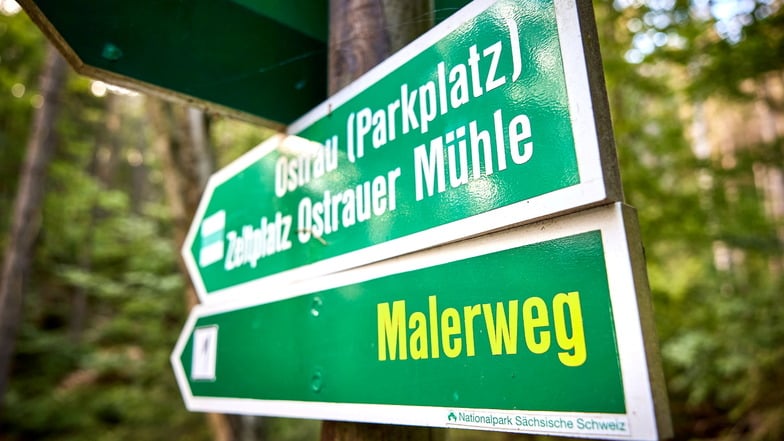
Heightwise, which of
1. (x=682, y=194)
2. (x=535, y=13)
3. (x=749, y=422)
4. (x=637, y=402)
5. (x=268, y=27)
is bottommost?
(x=749, y=422)

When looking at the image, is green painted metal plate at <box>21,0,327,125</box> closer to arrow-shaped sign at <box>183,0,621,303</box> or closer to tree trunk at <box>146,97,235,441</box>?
arrow-shaped sign at <box>183,0,621,303</box>

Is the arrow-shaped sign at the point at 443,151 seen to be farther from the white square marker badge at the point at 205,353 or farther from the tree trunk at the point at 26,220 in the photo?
the tree trunk at the point at 26,220

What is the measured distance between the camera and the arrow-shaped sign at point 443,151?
85cm

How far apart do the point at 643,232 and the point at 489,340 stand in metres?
4.43

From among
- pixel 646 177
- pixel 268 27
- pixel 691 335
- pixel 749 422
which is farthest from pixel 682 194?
pixel 268 27

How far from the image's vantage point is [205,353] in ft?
5.83

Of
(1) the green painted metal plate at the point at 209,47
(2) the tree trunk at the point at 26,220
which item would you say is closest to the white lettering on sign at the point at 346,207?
(1) the green painted metal plate at the point at 209,47

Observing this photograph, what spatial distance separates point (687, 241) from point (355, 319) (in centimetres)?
469

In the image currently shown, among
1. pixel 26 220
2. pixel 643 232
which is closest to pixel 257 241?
pixel 643 232

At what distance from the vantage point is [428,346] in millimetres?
1026

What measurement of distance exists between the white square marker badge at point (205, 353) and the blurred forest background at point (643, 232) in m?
0.91

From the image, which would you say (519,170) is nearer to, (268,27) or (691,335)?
(268,27)

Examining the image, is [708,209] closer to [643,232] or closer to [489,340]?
[643,232]

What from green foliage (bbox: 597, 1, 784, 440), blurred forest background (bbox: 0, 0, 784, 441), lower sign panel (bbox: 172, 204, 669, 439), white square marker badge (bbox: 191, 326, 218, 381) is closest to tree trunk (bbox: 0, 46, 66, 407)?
blurred forest background (bbox: 0, 0, 784, 441)
